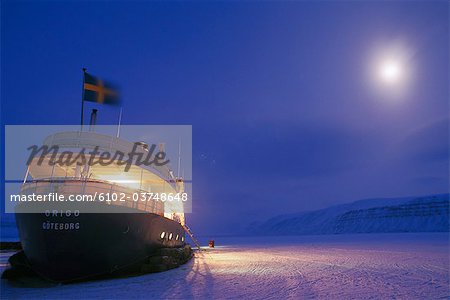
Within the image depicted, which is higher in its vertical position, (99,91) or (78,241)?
(99,91)

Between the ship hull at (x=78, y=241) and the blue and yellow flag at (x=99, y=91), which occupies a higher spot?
the blue and yellow flag at (x=99, y=91)

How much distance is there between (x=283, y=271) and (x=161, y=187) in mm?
10994

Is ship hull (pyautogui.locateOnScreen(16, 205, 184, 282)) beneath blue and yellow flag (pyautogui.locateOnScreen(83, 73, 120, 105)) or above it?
beneath

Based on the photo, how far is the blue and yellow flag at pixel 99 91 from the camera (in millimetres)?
17203

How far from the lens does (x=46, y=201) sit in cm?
1291

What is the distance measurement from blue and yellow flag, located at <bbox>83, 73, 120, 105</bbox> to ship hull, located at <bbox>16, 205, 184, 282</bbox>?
6510mm

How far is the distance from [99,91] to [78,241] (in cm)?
833

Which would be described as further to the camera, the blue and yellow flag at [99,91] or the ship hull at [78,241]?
the blue and yellow flag at [99,91]

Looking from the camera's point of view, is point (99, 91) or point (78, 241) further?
point (99, 91)

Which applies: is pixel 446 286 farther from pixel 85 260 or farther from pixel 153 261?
pixel 85 260

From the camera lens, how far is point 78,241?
12.9 metres

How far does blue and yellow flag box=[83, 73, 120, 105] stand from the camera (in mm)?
17203

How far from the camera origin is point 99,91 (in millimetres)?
17656

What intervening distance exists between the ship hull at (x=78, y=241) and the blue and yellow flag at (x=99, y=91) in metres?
6.51
